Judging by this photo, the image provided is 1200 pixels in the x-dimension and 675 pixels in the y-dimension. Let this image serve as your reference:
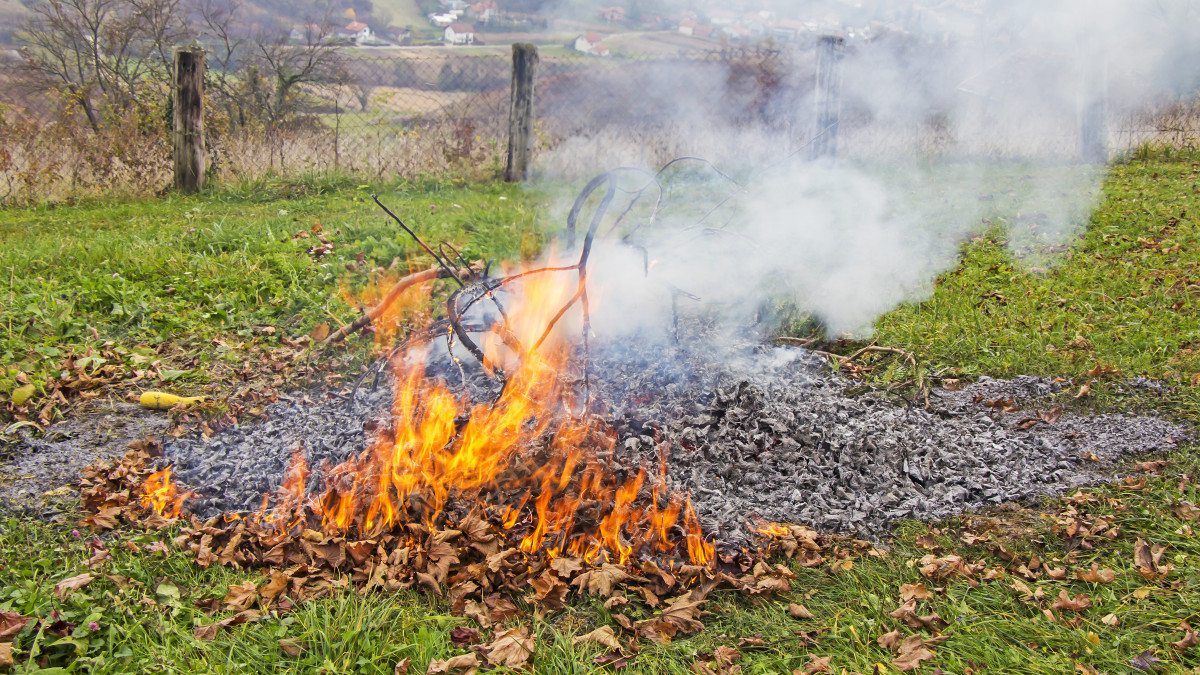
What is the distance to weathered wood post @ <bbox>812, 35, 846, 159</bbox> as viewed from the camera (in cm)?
868

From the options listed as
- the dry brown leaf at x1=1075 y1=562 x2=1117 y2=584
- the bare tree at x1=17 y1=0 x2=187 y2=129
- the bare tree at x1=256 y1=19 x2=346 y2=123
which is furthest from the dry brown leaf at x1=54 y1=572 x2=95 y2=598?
the bare tree at x1=256 y1=19 x2=346 y2=123

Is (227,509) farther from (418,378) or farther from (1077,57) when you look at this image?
(1077,57)

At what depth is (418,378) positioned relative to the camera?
3.90 m

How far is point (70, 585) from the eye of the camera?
8.28ft

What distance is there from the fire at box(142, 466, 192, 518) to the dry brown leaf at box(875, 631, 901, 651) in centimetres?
298

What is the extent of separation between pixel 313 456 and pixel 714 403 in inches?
82.1

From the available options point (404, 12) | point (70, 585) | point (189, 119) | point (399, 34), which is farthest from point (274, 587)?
point (404, 12)

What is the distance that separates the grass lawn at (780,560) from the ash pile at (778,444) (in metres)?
0.21

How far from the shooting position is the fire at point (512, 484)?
9.63ft

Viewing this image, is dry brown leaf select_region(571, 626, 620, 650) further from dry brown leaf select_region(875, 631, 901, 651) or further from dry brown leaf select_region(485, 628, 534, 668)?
dry brown leaf select_region(875, 631, 901, 651)

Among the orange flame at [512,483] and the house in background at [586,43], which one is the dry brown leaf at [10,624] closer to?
the orange flame at [512,483]

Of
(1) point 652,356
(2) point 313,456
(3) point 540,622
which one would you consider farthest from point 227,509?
(1) point 652,356

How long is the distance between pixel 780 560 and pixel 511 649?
3.92 ft

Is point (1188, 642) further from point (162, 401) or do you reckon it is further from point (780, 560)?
point (162, 401)
